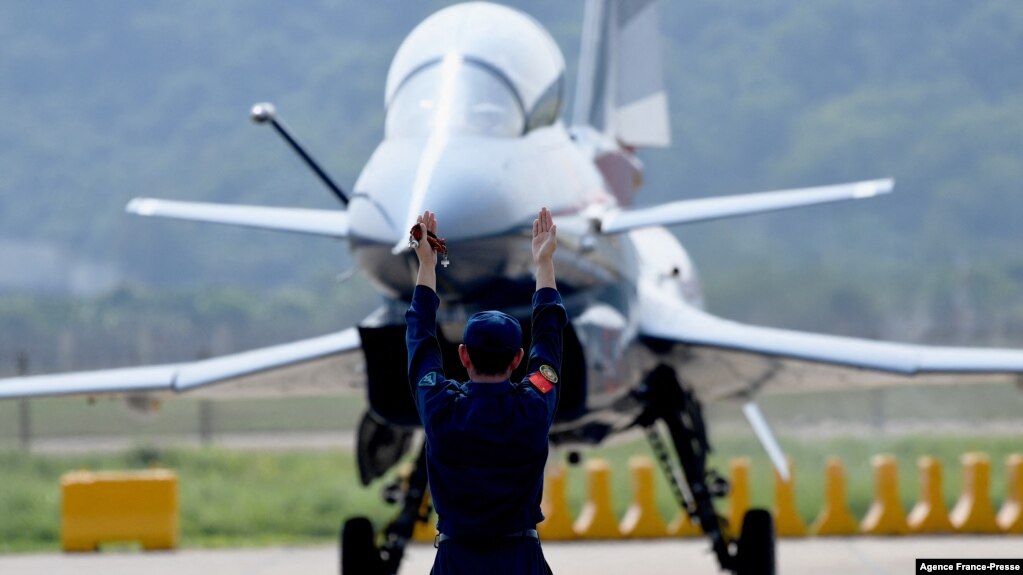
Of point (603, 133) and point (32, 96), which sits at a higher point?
point (32, 96)

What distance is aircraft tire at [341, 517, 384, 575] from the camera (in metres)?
9.27

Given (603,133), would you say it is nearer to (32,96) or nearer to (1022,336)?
(1022,336)

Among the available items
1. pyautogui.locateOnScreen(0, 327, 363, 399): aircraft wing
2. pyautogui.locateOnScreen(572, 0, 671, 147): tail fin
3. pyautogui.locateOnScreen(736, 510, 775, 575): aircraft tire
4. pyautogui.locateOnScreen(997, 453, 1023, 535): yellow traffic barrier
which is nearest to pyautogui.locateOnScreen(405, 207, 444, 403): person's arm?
pyautogui.locateOnScreen(0, 327, 363, 399): aircraft wing

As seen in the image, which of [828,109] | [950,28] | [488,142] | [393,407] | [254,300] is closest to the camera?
[488,142]

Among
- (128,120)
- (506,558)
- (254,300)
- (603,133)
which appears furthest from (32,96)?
(506,558)

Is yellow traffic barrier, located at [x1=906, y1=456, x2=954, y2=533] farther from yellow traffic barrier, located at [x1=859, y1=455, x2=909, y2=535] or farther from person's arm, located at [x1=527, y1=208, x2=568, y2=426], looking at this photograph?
person's arm, located at [x1=527, y1=208, x2=568, y2=426]

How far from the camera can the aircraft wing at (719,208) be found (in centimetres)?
794

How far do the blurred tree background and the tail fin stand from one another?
27.4m

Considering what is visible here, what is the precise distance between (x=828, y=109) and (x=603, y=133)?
2810 inches

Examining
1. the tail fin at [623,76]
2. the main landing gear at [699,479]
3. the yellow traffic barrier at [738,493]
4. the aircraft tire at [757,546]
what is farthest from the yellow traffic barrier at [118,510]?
the aircraft tire at [757,546]

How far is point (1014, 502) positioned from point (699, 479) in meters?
7.08

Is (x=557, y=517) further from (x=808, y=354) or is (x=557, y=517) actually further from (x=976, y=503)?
(x=808, y=354)

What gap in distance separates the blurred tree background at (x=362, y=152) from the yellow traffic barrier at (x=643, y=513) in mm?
22905

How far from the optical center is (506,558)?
4230mm
